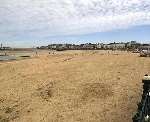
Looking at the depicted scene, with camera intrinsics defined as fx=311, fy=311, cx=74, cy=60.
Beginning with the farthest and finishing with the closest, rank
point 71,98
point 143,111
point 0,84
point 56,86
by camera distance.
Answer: point 0,84 < point 56,86 < point 71,98 < point 143,111

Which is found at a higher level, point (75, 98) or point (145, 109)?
point (145, 109)

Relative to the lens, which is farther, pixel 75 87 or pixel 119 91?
pixel 75 87

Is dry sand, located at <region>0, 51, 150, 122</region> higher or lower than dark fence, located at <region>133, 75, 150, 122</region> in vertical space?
lower

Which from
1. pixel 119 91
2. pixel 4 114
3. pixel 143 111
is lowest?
pixel 4 114

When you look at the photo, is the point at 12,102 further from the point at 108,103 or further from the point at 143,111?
the point at 143,111

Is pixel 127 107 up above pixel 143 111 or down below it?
below

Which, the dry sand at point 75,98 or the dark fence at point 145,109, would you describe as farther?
the dry sand at point 75,98

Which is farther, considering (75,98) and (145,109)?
(75,98)

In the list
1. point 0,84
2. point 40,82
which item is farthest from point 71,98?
point 0,84

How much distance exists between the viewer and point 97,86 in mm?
19812

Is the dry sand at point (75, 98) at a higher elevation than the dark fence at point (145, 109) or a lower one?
lower

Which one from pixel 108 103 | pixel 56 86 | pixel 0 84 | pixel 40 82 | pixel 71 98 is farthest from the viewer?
pixel 0 84

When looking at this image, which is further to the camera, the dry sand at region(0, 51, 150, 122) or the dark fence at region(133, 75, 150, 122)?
the dry sand at region(0, 51, 150, 122)

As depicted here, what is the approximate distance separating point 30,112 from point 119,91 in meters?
5.29
